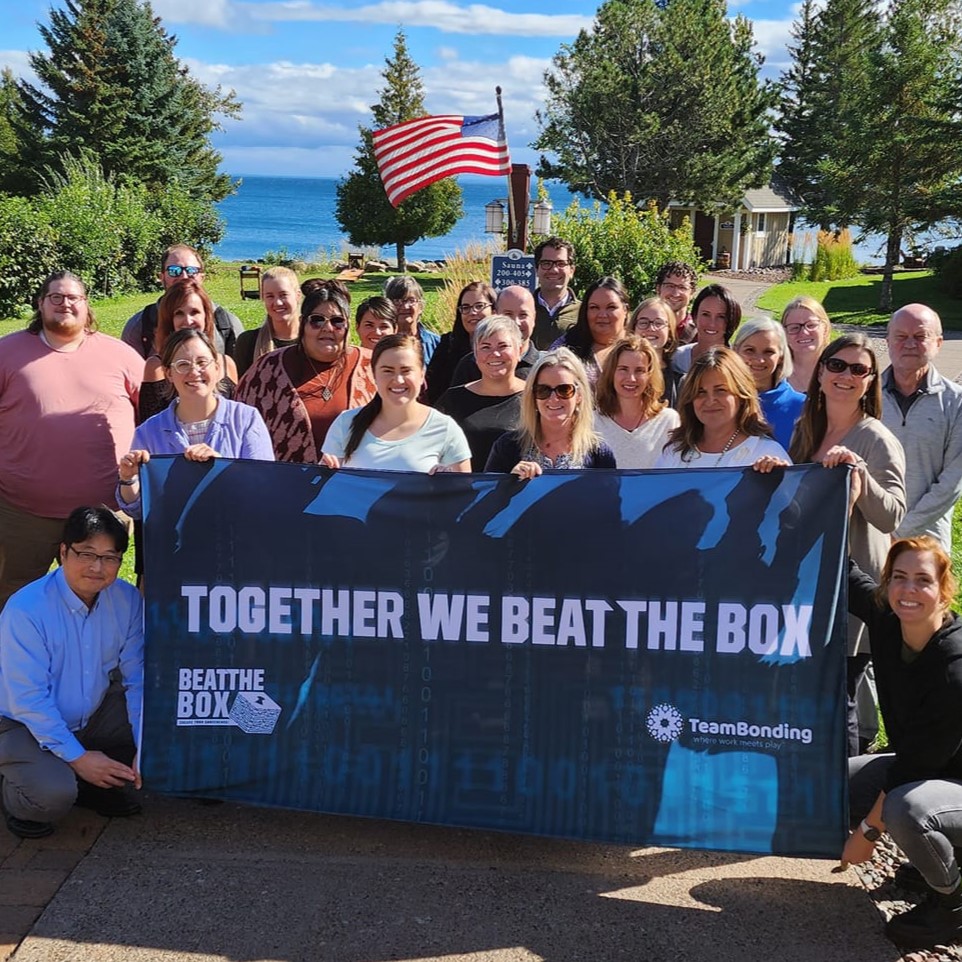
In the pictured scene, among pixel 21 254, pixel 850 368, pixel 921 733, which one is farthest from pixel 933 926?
pixel 21 254

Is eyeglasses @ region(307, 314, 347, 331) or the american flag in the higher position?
the american flag

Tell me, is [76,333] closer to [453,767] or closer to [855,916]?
[453,767]

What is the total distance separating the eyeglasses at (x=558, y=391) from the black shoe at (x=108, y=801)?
247cm

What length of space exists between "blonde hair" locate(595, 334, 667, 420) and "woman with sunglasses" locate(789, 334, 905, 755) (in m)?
0.70

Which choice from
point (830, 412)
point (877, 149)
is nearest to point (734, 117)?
point (877, 149)

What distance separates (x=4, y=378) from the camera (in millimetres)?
5406

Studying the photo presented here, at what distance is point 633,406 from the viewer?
529cm

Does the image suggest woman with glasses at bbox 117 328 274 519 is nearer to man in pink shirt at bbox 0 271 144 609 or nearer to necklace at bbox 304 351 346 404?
man in pink shirt at bbox 0 271 144 609

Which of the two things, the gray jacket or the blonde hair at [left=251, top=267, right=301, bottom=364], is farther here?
the blonde hair at [left=251, top=267, right=301, bottom=364]

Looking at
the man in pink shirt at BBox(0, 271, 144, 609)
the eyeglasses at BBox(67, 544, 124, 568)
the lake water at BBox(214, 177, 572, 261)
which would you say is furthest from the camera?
the lake water at BBox(214, 177, 572, 261)

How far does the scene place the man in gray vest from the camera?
5449mm

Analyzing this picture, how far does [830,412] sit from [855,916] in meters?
2.07

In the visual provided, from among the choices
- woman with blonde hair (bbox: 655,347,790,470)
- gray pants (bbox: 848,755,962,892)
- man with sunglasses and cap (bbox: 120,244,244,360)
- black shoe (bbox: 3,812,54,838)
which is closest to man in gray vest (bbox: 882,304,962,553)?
woman with blonde hair (bbox: 655,347,790,470)

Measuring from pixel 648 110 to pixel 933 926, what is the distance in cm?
4974
